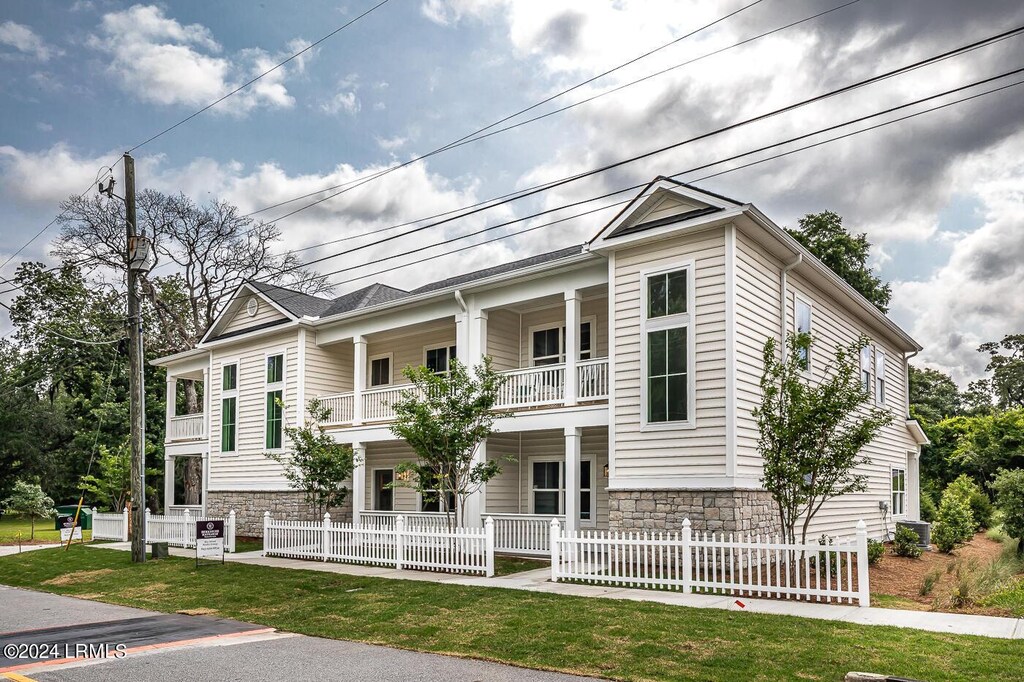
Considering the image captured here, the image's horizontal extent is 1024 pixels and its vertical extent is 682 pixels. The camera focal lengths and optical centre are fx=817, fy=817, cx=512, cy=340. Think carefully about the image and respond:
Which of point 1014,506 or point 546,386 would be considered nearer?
point 1014,506

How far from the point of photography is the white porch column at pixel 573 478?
1706cm

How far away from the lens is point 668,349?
51.2 feet

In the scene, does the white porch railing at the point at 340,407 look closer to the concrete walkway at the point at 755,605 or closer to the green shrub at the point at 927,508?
the concrete walkway at the point at 755,605

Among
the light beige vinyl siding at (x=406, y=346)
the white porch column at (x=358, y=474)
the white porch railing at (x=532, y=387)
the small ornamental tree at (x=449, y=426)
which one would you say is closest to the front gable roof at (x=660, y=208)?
the white porch railing at (x=532, y=387)

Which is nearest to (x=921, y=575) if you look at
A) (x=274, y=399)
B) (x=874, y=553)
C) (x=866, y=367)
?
(x=874, y=553)

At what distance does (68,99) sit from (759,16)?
22160 millimetres

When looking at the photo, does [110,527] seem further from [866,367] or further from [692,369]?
[866,367]

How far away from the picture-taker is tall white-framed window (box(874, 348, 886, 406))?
23.5 meters

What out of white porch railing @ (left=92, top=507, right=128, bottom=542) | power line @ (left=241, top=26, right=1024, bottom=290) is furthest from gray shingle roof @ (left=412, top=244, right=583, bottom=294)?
white porch railing @ (left=92, top=507, right=128, bottom=542)

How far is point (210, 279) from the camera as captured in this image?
4141 cm

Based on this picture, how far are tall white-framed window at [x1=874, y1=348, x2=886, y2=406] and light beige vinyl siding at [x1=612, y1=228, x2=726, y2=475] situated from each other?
10428mm

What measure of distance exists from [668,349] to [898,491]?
46.4 feet

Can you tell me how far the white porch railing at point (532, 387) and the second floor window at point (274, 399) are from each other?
329 inches

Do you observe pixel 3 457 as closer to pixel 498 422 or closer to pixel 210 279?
pixel 210 279
